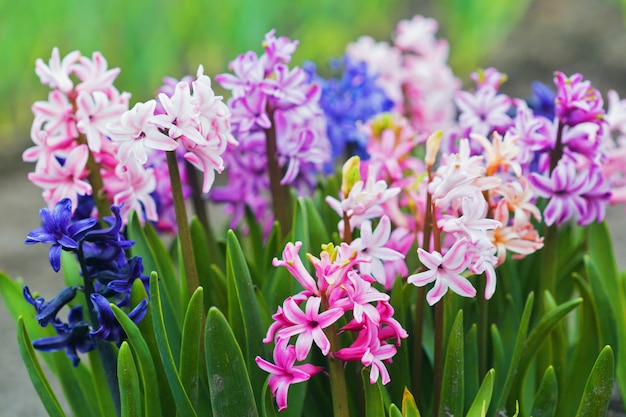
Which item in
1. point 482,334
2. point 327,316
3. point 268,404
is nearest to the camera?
point 327,316

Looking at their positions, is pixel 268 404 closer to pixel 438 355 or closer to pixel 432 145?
pixel 438 355

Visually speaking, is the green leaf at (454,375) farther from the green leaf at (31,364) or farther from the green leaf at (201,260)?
the green leaf at (31,364)

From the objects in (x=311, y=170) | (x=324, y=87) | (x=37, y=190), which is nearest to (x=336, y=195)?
(x=311, y=170)

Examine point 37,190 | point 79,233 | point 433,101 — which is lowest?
point 79,233

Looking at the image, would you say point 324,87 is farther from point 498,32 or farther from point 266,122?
point 498,32

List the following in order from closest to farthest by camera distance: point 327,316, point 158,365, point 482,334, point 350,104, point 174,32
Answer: point 327,316 < point 158,365 < point 482,334 < point 350,104 < point 174,32

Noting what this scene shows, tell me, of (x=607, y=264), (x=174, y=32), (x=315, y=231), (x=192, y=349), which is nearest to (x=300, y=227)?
(x=315, y=231)
